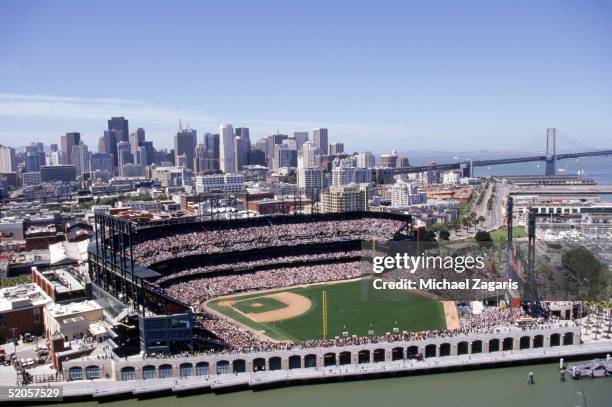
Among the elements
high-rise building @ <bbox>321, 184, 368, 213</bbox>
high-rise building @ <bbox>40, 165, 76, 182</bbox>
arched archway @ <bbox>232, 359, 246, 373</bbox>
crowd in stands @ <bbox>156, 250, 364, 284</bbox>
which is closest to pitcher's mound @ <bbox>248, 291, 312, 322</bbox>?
crowd in stands @ <bbox>156, 250, 364, 284</bbox>

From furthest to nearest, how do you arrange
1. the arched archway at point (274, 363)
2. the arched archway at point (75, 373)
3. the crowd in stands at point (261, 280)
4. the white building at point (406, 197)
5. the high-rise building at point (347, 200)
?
the white building at point (406, 197) → the high-rise building at point (347, 200) → the crowd in stands at point (261, 280) → the arched archway at point (274, 363) → the arched archway at point (75, 373)

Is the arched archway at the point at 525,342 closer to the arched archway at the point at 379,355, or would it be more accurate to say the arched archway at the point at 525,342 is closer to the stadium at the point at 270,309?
the stadium at the point at 270,309

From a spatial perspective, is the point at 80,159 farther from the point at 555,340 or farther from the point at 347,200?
the point at 555,340

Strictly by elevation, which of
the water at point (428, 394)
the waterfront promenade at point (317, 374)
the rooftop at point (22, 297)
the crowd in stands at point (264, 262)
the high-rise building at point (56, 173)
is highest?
the high-rise building at point (56, 173)

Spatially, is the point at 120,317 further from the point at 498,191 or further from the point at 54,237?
the point at 498,191

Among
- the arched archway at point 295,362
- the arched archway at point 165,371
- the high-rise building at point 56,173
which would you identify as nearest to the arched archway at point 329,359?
the arched archway at point 295,362
